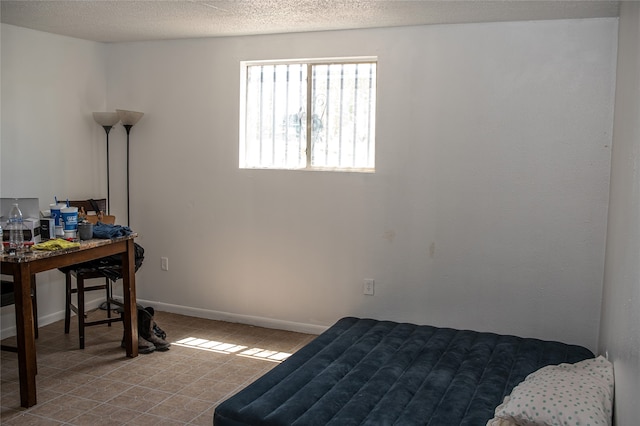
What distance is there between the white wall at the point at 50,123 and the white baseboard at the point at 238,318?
33.6 inches

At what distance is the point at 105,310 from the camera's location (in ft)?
16.8

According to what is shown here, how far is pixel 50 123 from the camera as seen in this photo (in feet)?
15.3

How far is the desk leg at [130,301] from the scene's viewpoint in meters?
3.98

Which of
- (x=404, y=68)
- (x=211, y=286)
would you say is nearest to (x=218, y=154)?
(x=211, y=286)

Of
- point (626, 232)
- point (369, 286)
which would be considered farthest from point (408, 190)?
point (626, 232)

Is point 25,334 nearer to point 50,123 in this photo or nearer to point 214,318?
point 214,318

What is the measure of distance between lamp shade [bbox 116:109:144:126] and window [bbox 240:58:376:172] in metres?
0.92

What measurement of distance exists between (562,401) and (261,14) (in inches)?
116

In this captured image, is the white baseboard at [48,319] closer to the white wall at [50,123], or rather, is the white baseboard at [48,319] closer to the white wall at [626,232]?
the white wall at [50,123]

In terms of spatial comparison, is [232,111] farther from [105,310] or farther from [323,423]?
[323,423]

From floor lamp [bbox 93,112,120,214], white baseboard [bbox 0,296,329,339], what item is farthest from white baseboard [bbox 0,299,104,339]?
floor lamp [bbox 93,112,120,214]

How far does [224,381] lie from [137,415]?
631 mm

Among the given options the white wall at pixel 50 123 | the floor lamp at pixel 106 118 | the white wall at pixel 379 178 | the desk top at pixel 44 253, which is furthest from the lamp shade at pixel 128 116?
the desk top at pixel 44 253

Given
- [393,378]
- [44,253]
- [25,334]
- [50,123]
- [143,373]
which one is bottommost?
[143,373]
